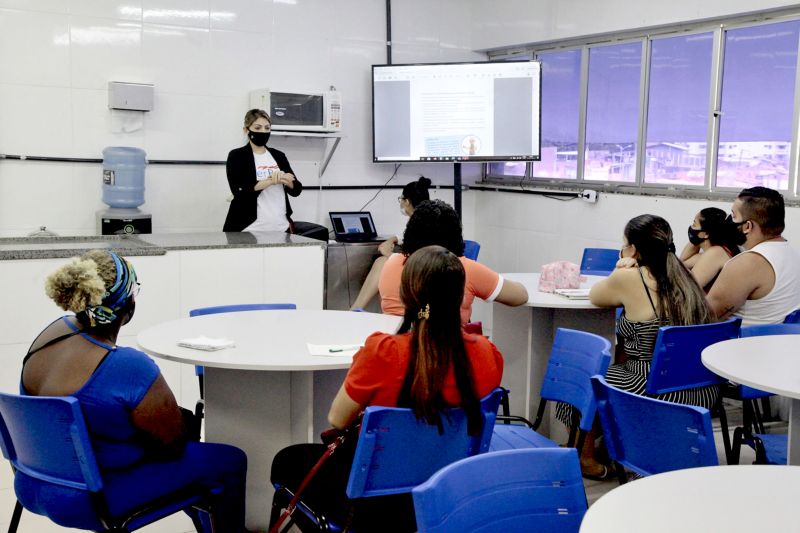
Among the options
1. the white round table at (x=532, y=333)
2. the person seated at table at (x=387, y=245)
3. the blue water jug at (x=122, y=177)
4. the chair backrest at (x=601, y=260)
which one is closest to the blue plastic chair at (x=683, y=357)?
the white round table at (x=532, y=333)

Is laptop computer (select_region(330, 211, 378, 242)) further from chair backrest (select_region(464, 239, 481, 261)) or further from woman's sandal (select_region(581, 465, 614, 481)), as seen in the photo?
woman's sandal (select_region(581, 465, 614, 481))

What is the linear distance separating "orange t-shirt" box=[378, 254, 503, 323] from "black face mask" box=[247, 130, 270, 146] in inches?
104

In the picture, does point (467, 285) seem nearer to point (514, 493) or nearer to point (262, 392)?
point (262, 392)

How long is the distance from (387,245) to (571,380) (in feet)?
12.4

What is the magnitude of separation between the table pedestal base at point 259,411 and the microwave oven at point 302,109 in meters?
3.91

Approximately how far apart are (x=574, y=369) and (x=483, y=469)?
4.73 feet

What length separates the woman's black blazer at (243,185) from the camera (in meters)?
6.14

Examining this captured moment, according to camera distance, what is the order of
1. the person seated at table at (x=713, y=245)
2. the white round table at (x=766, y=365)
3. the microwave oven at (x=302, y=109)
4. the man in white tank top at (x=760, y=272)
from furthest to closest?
the microwave oven at (x=302, y=109) → the person seated at table at (x=713, y=245) → the man in white tank top at (x=760, y=272) → the white round table at (x=766, y=365)

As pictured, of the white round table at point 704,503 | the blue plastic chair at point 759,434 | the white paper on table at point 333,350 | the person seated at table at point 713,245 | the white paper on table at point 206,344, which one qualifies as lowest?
the blue plastic chair at point 759,434

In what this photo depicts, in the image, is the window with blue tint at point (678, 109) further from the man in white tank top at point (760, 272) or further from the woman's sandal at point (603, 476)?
the woman's sandal at point (603, 476)

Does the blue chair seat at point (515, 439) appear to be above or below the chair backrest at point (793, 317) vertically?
below

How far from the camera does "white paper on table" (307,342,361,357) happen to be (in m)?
2.95

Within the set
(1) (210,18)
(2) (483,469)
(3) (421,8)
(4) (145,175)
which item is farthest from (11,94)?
(2) (483,469)

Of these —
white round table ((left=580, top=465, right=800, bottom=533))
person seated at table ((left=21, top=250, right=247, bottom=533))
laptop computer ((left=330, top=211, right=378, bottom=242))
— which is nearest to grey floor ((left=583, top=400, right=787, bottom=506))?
white round table ((left=580, top=465, right=800, bottom=533))
